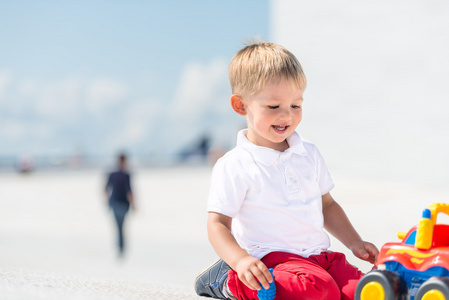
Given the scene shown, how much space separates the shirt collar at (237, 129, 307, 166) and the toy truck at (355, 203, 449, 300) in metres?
0.61

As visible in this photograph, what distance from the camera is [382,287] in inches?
76.0

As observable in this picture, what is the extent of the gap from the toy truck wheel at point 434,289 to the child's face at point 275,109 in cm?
84

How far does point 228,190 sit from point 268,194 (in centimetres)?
17

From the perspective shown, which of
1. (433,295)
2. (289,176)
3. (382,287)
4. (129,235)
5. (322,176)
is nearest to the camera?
(433,295)

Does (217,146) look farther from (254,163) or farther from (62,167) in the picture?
(254,163)

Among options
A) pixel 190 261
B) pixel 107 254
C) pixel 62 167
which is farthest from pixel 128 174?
pixel 62 167

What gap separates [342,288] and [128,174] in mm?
5804

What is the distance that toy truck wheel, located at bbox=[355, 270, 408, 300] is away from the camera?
1.91m

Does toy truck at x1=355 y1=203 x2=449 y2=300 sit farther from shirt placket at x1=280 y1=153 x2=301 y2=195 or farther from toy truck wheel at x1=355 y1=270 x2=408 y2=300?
shirt placket at x1=280 y1=153 x2=301 y2=195

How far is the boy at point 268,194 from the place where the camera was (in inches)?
90.3

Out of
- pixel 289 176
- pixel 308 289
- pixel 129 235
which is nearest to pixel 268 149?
pixel 289 176

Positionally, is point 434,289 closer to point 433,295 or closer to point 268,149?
point 433,295

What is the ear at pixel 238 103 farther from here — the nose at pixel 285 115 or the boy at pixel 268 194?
the nose at pixel 285 115

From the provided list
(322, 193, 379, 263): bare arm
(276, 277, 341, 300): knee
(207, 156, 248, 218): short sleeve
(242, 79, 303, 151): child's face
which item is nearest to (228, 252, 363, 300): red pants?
(276, 277, 341, 300): knee
